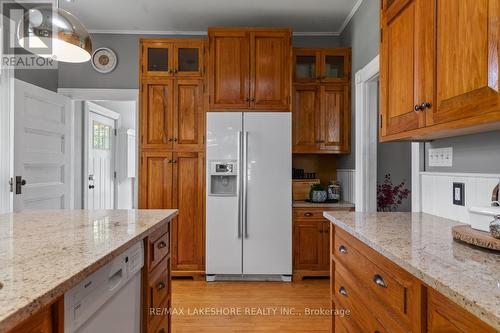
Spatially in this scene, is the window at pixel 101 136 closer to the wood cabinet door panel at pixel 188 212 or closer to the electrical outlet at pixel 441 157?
the wood cabinet door panel at pixel 188 212

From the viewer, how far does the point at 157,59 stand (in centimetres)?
340

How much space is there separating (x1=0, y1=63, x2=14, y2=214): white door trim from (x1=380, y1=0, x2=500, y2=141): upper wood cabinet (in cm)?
306

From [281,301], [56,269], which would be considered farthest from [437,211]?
[56,269]

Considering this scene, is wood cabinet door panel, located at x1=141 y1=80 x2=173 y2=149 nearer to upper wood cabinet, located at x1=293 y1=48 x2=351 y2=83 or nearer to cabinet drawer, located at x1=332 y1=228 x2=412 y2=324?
upper wood cabinet, located at x1=293 y1=48 x2=351 y2=83

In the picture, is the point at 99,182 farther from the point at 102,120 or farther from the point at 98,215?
the point at 98,215

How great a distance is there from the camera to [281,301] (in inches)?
110

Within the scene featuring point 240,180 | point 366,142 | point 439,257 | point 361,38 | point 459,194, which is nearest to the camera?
point 439,257

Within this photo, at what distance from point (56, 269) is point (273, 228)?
8.24ft

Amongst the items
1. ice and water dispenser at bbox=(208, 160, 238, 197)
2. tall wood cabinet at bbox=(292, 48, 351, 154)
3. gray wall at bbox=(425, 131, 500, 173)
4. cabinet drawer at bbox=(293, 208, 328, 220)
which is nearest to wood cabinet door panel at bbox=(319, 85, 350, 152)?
tall wood cabinet at bbox=(292, 48, 351, 154)

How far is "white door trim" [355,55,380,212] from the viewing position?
2922 mm

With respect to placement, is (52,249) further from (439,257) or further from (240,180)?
(240,180)

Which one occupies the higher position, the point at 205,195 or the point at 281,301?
the point at 205,195

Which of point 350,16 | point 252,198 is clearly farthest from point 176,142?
point 350,16

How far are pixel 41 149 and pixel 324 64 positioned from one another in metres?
3.12
